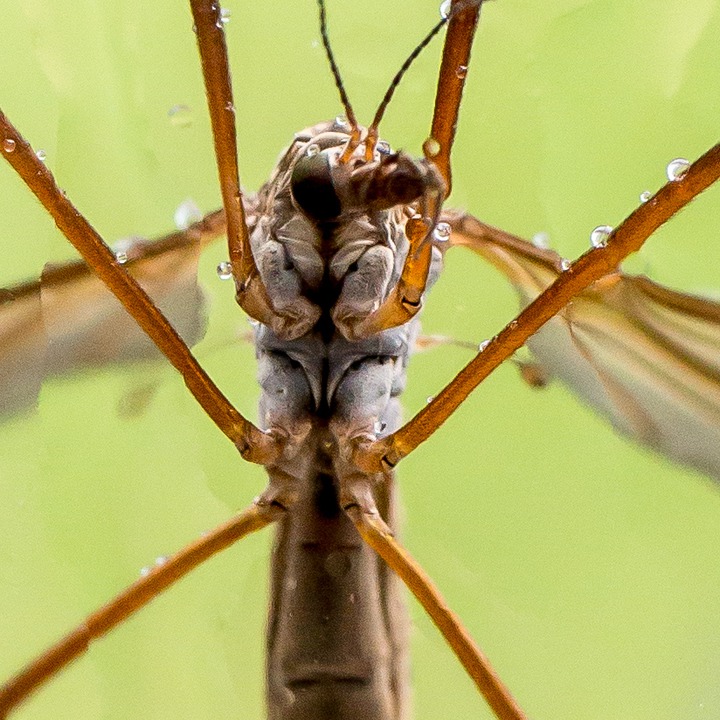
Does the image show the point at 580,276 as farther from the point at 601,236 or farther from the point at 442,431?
the point at 442,431

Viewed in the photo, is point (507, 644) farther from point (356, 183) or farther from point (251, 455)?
point (356, 183)

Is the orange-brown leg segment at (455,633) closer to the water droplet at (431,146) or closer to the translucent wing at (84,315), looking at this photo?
the water droplet at (431,146)

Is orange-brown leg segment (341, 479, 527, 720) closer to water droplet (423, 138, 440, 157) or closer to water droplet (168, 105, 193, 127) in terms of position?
water droplet (423, 138, 440, 157)

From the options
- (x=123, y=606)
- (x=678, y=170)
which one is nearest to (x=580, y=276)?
(x=678, y=170)

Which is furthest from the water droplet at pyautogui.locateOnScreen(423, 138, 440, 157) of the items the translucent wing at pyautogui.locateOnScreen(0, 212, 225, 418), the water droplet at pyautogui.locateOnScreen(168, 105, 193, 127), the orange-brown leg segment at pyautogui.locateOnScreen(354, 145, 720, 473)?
the water droplet at pyautogui.locateOnScreen(168, 105, 193, 127)

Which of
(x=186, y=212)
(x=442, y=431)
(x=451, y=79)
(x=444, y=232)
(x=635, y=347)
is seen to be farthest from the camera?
(x=442, y=431)

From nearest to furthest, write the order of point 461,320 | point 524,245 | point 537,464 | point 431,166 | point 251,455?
point 431,166 → point 251,455 → point 524,245 → point 461,320 → point 537,464

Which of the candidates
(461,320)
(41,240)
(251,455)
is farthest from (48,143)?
(251,455)
